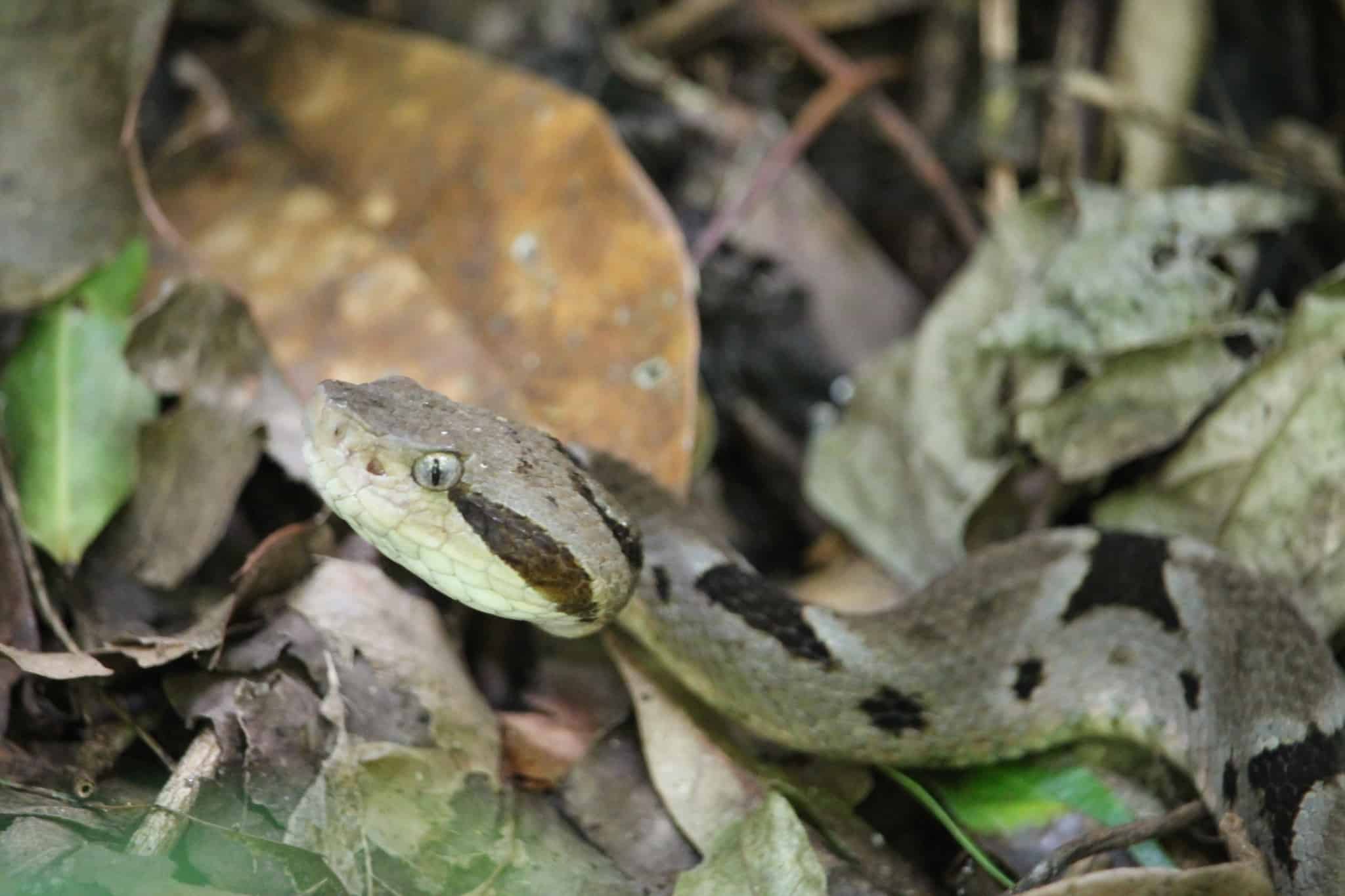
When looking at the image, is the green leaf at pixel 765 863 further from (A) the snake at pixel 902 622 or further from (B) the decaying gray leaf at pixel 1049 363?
(B) the decaying gray leaf at pixel 1049 363

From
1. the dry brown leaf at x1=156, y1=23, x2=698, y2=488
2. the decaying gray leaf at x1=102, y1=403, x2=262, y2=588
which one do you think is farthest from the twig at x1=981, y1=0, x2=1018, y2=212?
Result: the decaying gray leaf at x1=102, y1=403, x2=262, y2=588

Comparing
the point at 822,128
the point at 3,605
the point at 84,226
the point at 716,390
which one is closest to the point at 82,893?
the point at 3,605

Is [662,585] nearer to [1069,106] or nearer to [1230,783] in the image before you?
[1230,783]

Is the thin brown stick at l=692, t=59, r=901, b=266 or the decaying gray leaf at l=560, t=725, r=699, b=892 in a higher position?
the thin brown stick at l=692, t=59, r=901, b=266

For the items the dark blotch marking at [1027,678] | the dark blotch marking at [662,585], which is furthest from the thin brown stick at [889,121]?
the dark blotch marking at [662,585]

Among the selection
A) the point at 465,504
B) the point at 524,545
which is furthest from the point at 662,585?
the point at 465,504

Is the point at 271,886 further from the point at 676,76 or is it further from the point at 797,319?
the point at 676,76

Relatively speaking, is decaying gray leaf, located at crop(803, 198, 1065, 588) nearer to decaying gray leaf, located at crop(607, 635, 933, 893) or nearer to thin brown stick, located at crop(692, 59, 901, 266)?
thin brown stick, located at crop(692, 59, 901, 266)
